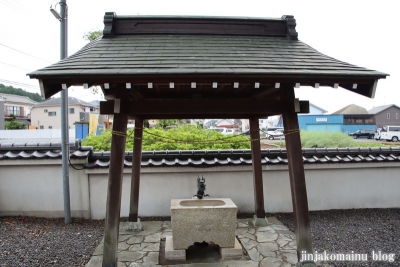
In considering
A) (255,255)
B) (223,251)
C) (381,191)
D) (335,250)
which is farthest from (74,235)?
(381,191)

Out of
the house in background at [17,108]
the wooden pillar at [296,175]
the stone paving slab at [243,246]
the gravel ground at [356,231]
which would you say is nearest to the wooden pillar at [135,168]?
the stone paving slab at [243,246]

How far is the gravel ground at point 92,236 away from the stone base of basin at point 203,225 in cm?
152

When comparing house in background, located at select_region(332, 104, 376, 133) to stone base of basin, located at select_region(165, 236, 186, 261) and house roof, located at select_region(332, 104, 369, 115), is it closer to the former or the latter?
house roof, located at select_region(332, 104, 369, 115)

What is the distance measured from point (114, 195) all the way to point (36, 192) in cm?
375

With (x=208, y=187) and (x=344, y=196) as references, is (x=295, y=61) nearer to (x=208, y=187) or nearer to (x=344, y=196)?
(x=208, y=187)

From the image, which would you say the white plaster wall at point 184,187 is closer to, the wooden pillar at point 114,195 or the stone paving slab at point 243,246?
the stone paving slab at point 243,246

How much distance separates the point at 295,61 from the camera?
11.5 ft

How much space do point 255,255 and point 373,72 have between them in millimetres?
3182

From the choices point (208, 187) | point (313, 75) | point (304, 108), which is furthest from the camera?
point (208, 187)

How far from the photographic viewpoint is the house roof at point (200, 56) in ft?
9.85

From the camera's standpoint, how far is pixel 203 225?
401 centimetres

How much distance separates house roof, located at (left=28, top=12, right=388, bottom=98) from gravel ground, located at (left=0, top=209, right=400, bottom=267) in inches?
106

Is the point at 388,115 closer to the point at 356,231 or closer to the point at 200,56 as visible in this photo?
the point at 356,231

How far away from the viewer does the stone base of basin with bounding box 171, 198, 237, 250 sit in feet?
13.0
